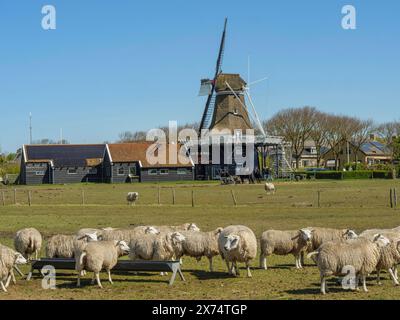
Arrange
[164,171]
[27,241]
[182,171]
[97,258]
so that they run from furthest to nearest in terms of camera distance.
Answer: [164,171] < [182,171] < [27,241] < [97,258]

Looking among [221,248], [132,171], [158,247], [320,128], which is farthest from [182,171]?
[158,247]

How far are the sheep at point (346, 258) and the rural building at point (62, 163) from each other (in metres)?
79.1

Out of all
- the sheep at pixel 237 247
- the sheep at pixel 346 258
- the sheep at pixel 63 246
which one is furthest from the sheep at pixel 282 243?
the sheep at pixel 63 246

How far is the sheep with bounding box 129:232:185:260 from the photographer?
17.1 metres

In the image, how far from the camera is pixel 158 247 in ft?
56.0

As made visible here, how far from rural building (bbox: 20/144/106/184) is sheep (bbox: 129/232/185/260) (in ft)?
245

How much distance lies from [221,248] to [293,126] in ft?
307

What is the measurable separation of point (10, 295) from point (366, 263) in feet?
26.9

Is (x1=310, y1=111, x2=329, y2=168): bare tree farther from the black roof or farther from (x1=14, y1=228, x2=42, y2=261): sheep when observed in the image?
(x1=14, y1=228, x2=42, y2=261): sheep

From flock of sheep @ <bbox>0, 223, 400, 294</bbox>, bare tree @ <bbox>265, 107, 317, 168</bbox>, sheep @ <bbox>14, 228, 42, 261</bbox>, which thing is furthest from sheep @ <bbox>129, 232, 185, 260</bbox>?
bare tree @ <bbox>265, 107, 317, 168</bbox>

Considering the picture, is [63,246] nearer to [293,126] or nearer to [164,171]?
[164,171]

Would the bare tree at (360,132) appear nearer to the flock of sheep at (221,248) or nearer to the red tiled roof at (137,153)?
the red tiled roof at (137,153)
